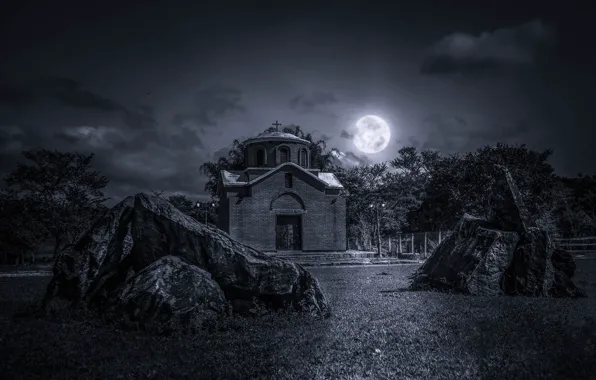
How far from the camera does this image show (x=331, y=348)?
559 cm

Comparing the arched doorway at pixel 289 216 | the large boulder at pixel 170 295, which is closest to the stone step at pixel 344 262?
the arched doorway at pixel 289 216

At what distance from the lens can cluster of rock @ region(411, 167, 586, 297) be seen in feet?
34.6

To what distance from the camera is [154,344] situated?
5.74 metres

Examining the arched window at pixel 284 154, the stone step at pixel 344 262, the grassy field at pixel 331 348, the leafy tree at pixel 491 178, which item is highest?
the arched window at pixel 284 154

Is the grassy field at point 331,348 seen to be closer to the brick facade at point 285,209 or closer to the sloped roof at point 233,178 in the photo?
the brick facade at point 285,209

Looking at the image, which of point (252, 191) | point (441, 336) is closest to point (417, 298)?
point (441, 336)

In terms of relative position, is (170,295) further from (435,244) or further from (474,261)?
(435,244)

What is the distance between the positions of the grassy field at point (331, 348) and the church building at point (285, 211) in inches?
1040

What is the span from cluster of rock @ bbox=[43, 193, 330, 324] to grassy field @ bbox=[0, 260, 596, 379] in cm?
60

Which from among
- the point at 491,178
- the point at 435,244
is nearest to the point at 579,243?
the point at 491,178

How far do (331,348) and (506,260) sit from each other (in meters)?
6.79

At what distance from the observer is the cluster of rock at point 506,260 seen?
10.5 m

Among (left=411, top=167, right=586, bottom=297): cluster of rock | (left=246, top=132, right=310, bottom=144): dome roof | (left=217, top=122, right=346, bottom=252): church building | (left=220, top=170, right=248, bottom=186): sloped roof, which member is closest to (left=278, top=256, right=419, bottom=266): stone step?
(left=217, top=122, right=346, bottom=252): church building

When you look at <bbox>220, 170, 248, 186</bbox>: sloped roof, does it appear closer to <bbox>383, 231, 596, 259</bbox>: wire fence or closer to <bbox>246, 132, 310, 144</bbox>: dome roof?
<bbox>246, 132, 310, 144</bbox>: dome roof
